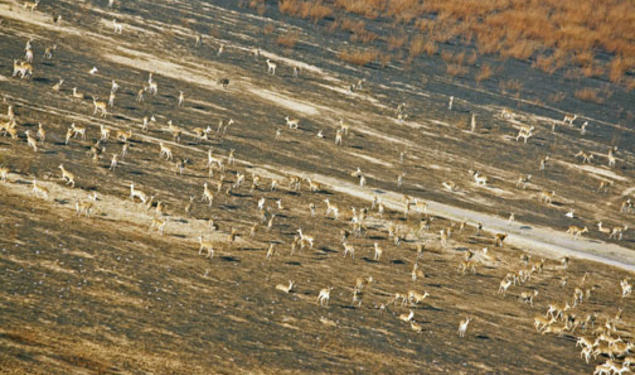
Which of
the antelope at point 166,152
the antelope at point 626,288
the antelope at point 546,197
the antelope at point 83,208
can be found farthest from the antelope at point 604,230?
the antelope at point 83,208

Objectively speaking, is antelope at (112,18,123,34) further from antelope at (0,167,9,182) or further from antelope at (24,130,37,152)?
antelope at (0,167,9,182)

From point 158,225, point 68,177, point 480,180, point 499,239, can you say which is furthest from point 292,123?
point 158,225

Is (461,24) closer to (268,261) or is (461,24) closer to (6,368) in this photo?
(268,261)

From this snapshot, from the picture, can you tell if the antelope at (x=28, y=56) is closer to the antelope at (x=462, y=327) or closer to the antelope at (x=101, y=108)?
the antelope at (x=101, y=108)

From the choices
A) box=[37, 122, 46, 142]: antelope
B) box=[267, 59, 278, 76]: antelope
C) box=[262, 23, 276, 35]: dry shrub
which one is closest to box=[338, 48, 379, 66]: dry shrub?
box=[262, 23, 276, 35]: dry shrub

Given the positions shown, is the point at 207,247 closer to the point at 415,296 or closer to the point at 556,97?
the point at 415,296

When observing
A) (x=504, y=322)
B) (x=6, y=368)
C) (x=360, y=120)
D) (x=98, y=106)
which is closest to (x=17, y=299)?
(x=6, y=368)
